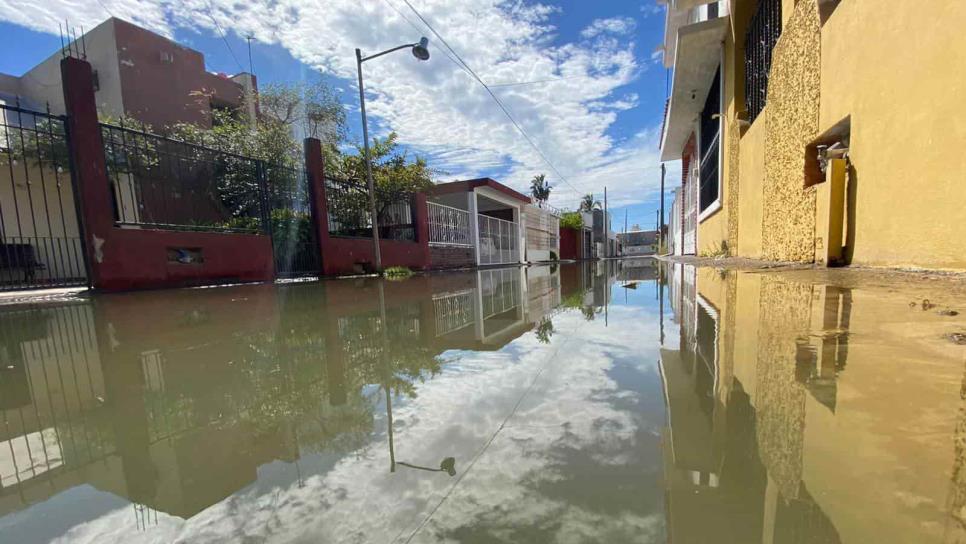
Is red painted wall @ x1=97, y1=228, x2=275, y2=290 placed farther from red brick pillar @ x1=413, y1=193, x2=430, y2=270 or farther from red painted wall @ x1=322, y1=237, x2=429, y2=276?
red brick pillar @ x1=413, y1=193, x2=430, y2=270

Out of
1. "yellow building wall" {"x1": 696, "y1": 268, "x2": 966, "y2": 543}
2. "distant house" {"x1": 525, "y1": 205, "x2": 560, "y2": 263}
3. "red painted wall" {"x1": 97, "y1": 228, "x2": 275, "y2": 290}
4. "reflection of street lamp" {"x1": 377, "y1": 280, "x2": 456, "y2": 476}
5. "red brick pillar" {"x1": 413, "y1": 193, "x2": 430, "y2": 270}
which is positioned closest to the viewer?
"yellow building wall" {"x1": 696, "y1": 268, "x2": 966, "y2": 543}

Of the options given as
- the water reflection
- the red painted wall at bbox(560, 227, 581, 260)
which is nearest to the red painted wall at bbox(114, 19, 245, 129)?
the water reflection

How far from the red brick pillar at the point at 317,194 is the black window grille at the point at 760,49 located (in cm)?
925

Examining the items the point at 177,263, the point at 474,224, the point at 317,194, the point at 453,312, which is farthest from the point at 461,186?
the point at 453,312

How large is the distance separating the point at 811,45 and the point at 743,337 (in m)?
5.32

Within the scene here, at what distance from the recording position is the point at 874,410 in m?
1.01

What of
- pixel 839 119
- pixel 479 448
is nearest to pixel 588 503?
pixel 479 448

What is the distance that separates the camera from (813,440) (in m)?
0.90

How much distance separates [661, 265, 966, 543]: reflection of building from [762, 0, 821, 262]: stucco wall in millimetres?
4115

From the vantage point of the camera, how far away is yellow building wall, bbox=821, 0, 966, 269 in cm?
268

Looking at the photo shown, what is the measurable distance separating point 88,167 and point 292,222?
12.4 ft

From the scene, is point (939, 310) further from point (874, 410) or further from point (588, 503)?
point (588, 503)

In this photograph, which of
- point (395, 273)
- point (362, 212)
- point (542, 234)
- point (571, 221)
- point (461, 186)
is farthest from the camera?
point (571, 221)

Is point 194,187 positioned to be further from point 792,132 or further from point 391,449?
point 792,132
